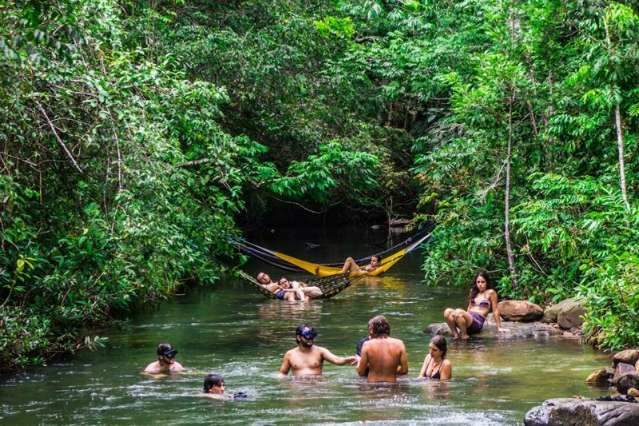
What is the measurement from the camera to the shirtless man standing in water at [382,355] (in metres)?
11.0

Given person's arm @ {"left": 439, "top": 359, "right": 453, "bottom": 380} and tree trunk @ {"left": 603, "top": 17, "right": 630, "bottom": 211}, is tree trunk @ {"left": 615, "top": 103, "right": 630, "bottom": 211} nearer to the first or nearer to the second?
tree trunk @ {"left": 603, "top": 17, "right": 630, "bottom": 211}

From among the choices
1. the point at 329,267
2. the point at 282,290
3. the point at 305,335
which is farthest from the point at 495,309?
the point at 329,267

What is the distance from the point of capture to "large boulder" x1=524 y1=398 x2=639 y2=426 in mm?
8258

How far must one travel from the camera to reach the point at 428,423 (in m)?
9.27

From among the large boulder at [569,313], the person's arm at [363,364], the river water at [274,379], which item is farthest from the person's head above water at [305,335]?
the large boulder at [569,313]

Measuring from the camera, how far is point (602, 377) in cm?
1084

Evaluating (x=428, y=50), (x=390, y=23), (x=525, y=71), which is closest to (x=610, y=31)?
(x=525, y=71)

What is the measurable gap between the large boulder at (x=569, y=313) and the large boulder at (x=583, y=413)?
6.02 meters

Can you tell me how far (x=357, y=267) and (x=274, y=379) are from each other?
11614mm

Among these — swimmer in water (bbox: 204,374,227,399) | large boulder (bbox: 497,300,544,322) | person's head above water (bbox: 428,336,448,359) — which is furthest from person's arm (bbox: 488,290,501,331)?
swimmer in water (bbox: 204,374,227,399)

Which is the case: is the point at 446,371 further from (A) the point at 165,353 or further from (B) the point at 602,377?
(A) the point at 165,353

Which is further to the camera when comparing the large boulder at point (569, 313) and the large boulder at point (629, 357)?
the large boulder at point (569, 313)

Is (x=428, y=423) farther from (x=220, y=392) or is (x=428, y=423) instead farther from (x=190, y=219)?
(x=190, y=219)

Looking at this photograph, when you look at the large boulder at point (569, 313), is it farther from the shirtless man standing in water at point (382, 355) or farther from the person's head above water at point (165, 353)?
the person's head above water at point (165, 353)
